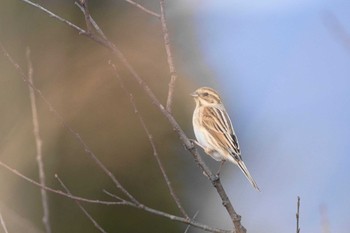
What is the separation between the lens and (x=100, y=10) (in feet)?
21.4

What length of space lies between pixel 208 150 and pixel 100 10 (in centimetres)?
405

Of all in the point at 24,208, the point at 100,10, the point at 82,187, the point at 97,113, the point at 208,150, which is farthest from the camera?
the point at 100,10

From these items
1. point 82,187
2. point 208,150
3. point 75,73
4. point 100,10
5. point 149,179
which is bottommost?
point 208,150

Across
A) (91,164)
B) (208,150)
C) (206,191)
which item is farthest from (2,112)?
(208,150)

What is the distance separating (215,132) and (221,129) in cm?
3

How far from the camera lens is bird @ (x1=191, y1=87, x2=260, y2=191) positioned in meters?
2.65

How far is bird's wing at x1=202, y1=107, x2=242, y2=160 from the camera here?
2662mm

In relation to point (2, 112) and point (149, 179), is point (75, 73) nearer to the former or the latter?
point (2, 112)

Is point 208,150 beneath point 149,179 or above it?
beneath

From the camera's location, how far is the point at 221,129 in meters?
2.73

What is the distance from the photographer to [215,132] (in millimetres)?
2709

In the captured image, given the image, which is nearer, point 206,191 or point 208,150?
point 208,150

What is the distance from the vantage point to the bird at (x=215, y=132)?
2.65 m

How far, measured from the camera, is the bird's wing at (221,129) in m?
2.66
